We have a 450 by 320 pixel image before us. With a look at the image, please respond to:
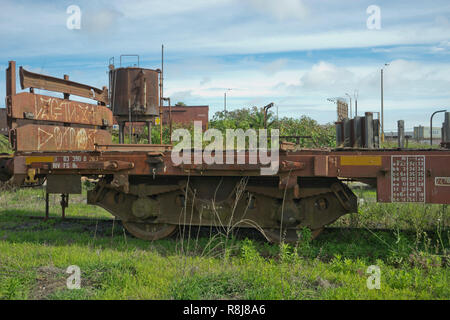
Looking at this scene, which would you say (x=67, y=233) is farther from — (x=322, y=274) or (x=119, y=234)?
(x=322, y=274)

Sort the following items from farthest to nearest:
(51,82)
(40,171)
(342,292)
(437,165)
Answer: (51,82), (40,171), (437,165), (342,292)

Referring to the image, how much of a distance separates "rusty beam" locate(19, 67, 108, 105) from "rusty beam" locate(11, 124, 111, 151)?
0.80m

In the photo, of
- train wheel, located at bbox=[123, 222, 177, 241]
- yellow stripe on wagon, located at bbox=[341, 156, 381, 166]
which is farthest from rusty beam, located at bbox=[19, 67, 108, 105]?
yellow stripe on wagon, located at bbox=[341, 156, 381, 166]

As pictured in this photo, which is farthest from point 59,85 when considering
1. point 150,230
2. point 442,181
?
point 442,181

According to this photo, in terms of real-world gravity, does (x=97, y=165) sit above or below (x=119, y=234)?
above

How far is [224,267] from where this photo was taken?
16.2 feet

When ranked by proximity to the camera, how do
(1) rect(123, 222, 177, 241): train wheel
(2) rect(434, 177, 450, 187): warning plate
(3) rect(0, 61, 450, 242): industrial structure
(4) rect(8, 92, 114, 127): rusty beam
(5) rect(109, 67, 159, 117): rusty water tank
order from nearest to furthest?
(2) rect(434, 177, 450, 187): warning plate
(3) rect(0, 61, 450, 242): industrial structure
(1) rect(123, 222, 177, 241): train wheel
(4) rect(8, 92, 114, 127): rusty beam
(5) rect(109, 67, 159, 117): rusty water tank

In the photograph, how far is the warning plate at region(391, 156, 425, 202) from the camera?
18.6ft

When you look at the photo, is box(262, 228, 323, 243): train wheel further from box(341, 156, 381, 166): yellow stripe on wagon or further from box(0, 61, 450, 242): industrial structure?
box(341, 156, 381, 166): yellow stripe on wagon

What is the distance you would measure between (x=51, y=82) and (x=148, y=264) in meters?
4.88

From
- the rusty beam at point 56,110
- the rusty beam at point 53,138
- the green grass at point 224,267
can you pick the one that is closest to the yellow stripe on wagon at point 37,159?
the rusty beam at point 53,138

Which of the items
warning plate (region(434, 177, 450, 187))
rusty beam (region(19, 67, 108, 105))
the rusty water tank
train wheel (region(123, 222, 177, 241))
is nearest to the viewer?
warning plate (region(434, 177, 450, 187))
